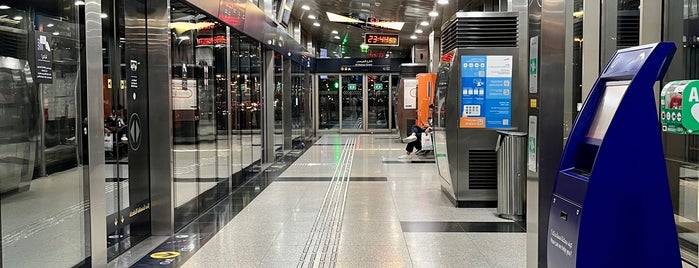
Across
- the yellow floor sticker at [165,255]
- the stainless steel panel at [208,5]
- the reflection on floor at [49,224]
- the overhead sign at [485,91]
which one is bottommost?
the yellow floor sticker at [165,255]

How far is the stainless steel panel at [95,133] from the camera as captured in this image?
3.88 metres

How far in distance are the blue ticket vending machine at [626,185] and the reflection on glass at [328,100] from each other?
21.1m

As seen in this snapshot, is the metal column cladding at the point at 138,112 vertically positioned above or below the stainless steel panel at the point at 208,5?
below

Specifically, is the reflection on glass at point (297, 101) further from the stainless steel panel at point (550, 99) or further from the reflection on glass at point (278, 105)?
the stainless steel panel at point (550, 99)

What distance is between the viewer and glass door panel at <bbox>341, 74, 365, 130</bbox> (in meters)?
23.2

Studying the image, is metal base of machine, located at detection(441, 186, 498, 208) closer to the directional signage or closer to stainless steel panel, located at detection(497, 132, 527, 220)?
stainless steel panel, located at detection(497, 132, 527, 220)

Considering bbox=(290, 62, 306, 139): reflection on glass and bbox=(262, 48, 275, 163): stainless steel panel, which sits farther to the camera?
bbox=(290, 62, 306, 139): reflection on glass

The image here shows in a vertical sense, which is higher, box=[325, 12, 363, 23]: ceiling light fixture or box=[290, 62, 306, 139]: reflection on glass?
box=[325, 12, 363, 23]: ceiling light fixture

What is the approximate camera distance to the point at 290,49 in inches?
561

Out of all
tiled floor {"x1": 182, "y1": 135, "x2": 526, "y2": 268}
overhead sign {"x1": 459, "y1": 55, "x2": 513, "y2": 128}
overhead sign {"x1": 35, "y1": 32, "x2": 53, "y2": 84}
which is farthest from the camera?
overhead sign {"x1": 459, "y1": 55, "x2": 513, "y2": 128}

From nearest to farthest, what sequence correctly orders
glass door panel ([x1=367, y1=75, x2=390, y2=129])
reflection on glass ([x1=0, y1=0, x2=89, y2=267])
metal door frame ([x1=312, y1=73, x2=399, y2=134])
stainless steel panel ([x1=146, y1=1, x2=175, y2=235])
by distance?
1. reflection on glass ([x1=0, y1=0, x2=89, y2=267])
2. stainless steel panel ([x1=146, y1=1, x2=175, y2=235])
3. metal door frame ([x1=312, y1=73, x2=399, y2=134])
4. glass door panel ([x1=367, y1=75, x2=390, y2=129])

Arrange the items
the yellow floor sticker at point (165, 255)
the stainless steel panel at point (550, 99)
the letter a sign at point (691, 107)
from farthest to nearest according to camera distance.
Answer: the yellow floor sticker at point (165, 255) → the stainless steel panel at point (550, 99) → the letter a sign at point (691, 107)

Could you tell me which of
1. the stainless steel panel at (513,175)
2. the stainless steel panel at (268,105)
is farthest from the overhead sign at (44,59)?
the stainless steel panel at (268,105)

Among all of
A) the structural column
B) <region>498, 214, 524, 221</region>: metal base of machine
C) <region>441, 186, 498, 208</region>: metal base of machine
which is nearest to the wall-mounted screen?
the structural column
